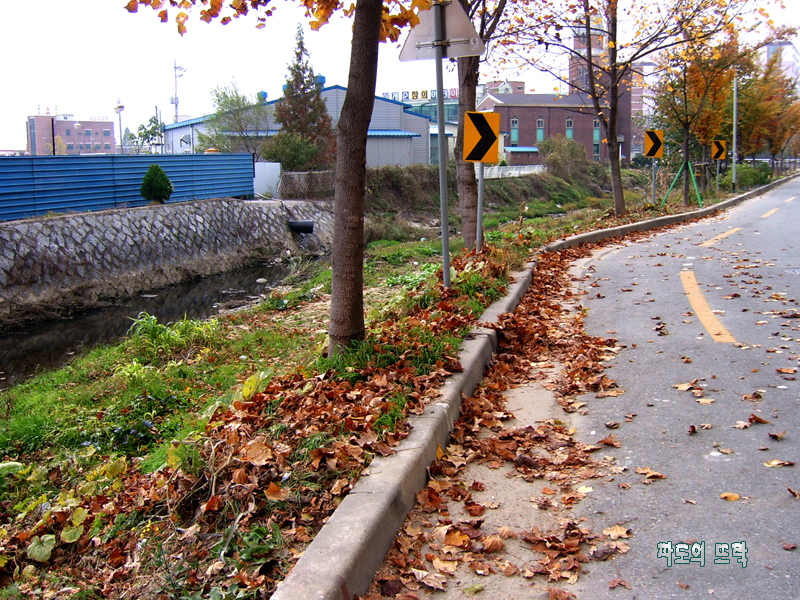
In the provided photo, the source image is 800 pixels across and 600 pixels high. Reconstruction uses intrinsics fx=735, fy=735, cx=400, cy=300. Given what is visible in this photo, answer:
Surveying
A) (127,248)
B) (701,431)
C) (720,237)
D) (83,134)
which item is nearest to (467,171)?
(720,237)

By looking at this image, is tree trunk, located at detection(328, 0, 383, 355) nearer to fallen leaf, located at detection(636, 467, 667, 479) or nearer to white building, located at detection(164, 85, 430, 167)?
fallen leaf, located at detection(636, 467, 667, 479)

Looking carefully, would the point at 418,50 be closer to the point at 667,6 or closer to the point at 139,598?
the point at 139,598

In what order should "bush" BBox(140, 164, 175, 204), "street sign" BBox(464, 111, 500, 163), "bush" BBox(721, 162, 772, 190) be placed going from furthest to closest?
"bush" BBox(721, 162, 772, 190), "bush" BBox(140, 164, 175, 204), "street sign" BBox(464, 111, 500, 163)

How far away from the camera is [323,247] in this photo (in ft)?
97.2

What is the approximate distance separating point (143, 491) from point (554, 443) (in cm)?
256

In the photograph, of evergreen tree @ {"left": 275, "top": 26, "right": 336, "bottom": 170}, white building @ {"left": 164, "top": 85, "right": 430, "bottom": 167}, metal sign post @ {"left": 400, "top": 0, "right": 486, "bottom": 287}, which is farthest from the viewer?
white building @ {"left": 164, "top": 85, "right": 430, "bottom": 167}

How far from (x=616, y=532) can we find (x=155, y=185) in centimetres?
2361

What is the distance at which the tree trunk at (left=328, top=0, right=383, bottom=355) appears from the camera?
5613 mm

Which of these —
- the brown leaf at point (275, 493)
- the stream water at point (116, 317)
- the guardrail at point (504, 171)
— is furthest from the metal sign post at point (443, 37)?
the guardrail at point (504, 171)

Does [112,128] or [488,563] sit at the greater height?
[112,128]

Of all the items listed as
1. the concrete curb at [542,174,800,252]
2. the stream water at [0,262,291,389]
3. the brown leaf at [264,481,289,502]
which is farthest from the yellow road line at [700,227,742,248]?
the brown leaf at [264,481,289,502]

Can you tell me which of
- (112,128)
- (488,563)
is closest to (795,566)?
(488,563)

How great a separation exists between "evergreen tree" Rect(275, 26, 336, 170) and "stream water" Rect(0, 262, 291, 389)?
1961 centimetres

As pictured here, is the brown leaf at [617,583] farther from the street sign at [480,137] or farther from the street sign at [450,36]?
the street sign at [480,137]
